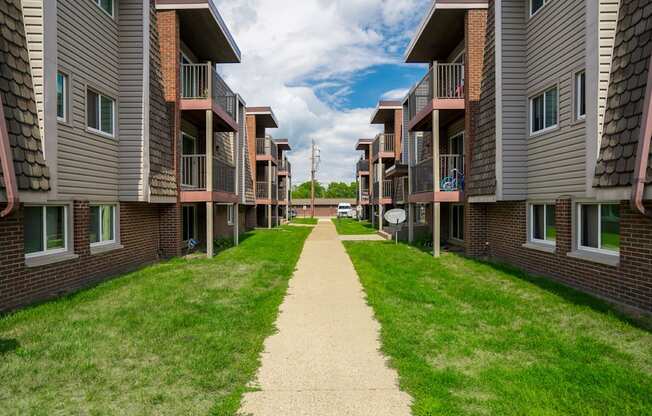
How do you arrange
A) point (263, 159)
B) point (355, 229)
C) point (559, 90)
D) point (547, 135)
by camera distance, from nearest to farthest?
point (559, 90) < point (547, 135) < point (263, 159) < point (355, 229)

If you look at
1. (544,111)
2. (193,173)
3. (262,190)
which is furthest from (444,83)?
(262,190)

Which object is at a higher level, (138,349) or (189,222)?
(189,222)

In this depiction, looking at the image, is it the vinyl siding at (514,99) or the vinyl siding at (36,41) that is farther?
the vinyl siding at (514,99)

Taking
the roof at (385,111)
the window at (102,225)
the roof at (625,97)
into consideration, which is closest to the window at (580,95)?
the roof at (625,97)

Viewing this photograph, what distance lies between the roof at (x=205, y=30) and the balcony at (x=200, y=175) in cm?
441

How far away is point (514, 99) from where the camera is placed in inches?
449

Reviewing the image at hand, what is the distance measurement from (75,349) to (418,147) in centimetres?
1891

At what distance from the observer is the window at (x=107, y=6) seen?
10.5m

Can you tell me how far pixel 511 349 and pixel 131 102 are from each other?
35.5 ft

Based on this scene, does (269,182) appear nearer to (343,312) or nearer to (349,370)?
(343,312)

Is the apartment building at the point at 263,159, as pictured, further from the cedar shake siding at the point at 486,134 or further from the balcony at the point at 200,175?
the cedar shake siding at the point at 486,134

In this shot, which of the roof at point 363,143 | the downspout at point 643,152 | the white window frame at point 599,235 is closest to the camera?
the downspout at point 643,152

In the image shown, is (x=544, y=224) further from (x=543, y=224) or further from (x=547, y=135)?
(x=547, y=135)

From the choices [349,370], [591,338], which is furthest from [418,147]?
[349,370]
